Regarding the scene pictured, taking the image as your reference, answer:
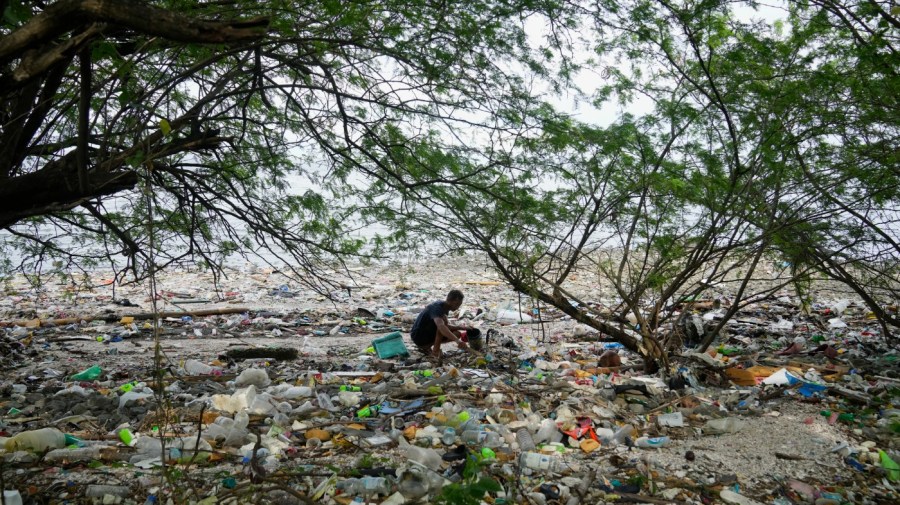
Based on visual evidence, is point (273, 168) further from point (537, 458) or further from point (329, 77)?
point (537, 458)

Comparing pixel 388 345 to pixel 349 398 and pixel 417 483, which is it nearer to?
pixel 349 398

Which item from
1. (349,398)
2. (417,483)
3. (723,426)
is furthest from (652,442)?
(349,398)

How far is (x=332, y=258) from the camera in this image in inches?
248

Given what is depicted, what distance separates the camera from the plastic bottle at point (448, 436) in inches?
139

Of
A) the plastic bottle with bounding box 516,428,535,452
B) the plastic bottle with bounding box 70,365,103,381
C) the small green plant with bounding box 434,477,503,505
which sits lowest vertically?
the plastic bottle with bounding box 70,365,103,381

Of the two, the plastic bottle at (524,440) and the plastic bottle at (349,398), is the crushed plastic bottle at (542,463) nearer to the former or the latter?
the plastic bottle at (524,440)

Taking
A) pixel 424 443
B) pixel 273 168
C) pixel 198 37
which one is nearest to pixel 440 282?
pixel 273 168

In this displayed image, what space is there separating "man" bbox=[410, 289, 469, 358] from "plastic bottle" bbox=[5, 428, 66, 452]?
3343mm

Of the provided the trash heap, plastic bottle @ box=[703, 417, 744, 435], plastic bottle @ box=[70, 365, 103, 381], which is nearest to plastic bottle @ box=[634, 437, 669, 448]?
the trash heap

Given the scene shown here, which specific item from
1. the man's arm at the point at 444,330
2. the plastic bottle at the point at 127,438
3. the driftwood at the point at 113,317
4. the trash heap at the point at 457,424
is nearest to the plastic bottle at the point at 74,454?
the trash heap at the point at 457,424

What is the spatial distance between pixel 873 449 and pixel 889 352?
2.76 metres

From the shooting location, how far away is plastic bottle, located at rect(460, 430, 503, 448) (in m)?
3.49

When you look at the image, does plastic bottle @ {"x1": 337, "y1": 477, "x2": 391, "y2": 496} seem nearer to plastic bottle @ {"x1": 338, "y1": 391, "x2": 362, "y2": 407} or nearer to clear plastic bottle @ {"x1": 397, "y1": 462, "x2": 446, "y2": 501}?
clear plastic bottle @ {"x1": 397, "y1": 462, "x2": 446, "y2": 501}

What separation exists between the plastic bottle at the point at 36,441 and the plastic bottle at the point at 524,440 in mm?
2320
